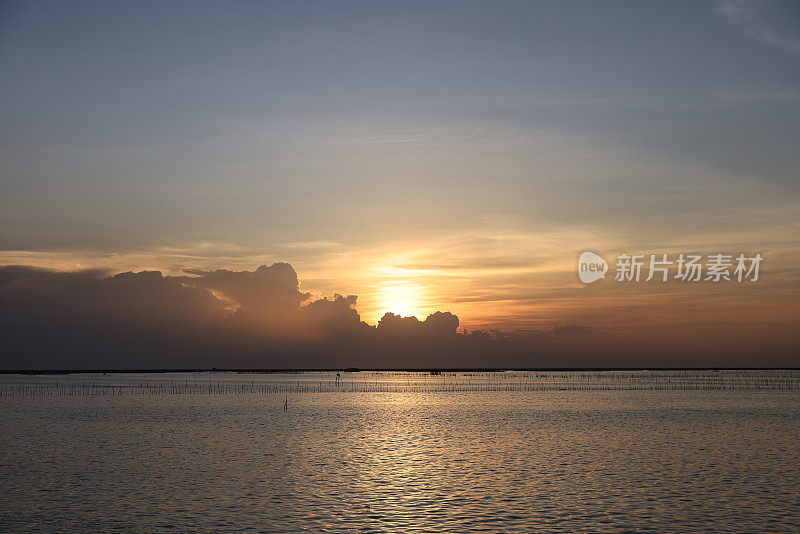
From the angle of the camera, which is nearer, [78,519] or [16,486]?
[78,519]

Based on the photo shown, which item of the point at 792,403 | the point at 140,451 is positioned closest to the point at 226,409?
the point at 140,451

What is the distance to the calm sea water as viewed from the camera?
32.5m

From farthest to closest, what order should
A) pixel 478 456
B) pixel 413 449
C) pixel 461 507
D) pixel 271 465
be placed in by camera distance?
1. pixel 413 449
2. pixel 478 456
3. pixel 271 465
4. pixel 461 507

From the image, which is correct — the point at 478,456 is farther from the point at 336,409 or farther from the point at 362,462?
the point at 336,409

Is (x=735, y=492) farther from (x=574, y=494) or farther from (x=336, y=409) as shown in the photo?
(x=336, y=409)

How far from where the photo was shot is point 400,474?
45.7m

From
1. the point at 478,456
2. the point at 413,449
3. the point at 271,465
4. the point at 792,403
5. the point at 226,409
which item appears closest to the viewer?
the point at 271,465

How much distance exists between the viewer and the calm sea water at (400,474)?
3253cm

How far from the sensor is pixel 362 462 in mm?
51344

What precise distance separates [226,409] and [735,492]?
3340 inches

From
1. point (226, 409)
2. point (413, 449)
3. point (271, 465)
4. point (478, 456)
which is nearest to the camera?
point (271, 465)

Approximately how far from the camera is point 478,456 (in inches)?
2156

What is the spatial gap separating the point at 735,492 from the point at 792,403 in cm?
9552

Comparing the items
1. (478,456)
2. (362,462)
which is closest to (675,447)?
(478,456)
